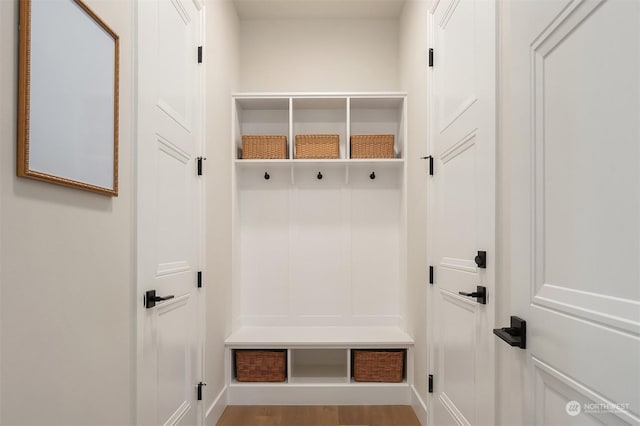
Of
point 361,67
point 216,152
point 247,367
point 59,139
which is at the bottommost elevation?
point 247,367

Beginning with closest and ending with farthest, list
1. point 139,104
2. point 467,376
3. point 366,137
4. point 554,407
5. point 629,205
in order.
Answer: point 629,205 < point 554,407 < point 139,104 < point 467,376 < point 366,137

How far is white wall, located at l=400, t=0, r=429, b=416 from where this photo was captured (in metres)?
2.76

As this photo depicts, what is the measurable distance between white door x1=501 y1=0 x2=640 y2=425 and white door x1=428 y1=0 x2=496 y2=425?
0.34m

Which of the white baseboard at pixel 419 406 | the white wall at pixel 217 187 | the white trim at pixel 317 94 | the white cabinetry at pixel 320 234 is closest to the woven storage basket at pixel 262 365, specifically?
the white wall at pixel 217 187

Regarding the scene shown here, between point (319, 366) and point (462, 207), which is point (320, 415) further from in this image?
point (462, 207)

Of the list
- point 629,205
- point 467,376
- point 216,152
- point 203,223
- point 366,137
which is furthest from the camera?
point 366,137

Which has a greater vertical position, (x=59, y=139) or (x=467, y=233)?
(x=59, y=139)

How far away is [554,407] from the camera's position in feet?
3.76

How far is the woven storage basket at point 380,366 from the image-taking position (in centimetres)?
313

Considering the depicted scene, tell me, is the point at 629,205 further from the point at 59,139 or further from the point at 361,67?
the point at 361,67

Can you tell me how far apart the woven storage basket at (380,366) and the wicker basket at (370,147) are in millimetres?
1461

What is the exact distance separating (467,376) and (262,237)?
2.06m

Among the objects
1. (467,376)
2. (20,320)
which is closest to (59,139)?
(20,320)

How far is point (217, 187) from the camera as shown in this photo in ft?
9.59
